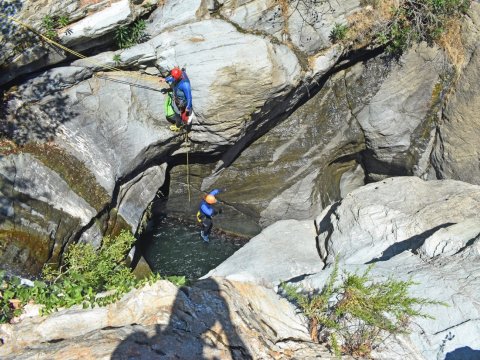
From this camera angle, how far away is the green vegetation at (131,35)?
37.4 ft

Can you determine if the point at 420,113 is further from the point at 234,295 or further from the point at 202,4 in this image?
the point at 234,295

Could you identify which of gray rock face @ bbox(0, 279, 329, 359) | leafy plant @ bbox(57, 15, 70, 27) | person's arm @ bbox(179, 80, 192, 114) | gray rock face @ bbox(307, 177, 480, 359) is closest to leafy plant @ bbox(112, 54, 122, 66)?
leafy plant @ bbox(57, 15, 70, 27)

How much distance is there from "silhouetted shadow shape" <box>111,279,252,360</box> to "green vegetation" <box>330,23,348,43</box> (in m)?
8.46

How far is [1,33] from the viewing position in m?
10.4

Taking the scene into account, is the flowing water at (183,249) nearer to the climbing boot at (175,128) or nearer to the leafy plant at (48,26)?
the climbing boot at (175,128)

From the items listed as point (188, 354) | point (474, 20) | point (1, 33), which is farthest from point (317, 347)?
point (474, 20)

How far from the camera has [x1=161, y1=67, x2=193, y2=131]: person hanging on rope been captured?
37.8 ft

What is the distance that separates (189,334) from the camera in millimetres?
6391

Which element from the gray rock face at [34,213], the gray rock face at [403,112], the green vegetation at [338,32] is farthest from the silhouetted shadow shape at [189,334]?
the gray rock face at [403,112]

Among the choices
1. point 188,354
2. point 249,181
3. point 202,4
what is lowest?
point 249,181

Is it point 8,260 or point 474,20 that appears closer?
point 8,260

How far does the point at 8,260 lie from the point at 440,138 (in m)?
12.2

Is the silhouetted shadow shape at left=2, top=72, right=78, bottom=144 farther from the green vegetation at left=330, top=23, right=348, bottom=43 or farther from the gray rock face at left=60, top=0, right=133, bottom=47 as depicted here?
the green vegetation at left=330, top=23, right=348, bottom=43

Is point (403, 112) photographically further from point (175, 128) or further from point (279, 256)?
point (175, 128)
